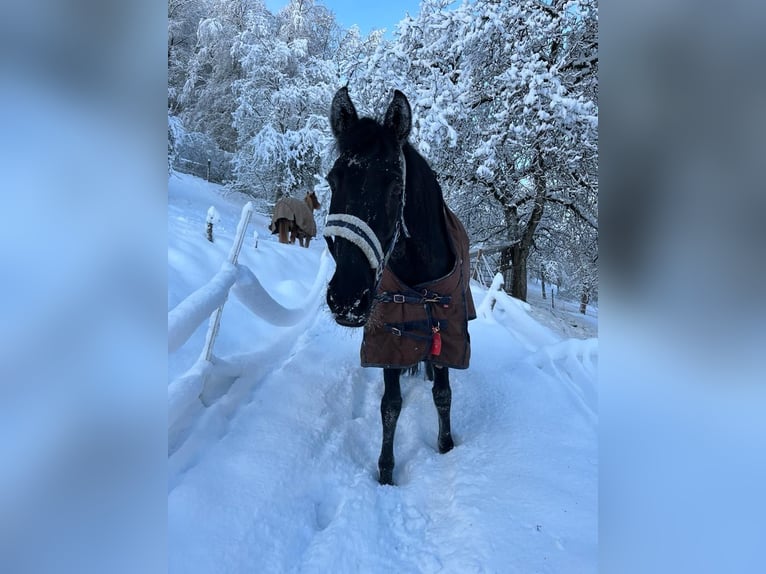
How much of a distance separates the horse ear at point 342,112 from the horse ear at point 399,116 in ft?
0.57

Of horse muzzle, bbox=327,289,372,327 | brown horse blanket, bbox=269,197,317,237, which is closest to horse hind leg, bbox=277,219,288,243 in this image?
brown horse blanket, bbox=269,197,317,237

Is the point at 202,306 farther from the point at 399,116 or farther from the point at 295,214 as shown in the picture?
the point at 295,214

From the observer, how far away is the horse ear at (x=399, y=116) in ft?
6.08

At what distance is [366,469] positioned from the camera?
2.07 meters

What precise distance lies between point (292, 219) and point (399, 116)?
10.7 metres

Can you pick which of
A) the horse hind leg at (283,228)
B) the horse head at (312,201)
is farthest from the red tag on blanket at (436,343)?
the horse head at (312,201)

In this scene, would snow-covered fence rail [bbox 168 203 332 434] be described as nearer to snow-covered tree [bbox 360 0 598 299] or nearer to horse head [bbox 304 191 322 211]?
snow-covered tree [bbox 360 0 598 299]

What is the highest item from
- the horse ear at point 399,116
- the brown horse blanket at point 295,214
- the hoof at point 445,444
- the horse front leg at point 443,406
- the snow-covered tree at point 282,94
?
the snow-covered tree at point 282,94

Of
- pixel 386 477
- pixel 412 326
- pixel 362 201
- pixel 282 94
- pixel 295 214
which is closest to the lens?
pixel 362 201

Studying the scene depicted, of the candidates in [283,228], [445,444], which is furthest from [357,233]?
→ [283,228]

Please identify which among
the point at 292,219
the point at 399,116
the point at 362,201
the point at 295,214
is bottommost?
the point at 362,201

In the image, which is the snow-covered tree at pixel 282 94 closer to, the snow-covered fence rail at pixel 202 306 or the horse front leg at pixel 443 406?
the snow-covered fence rail at pixel 202 306
